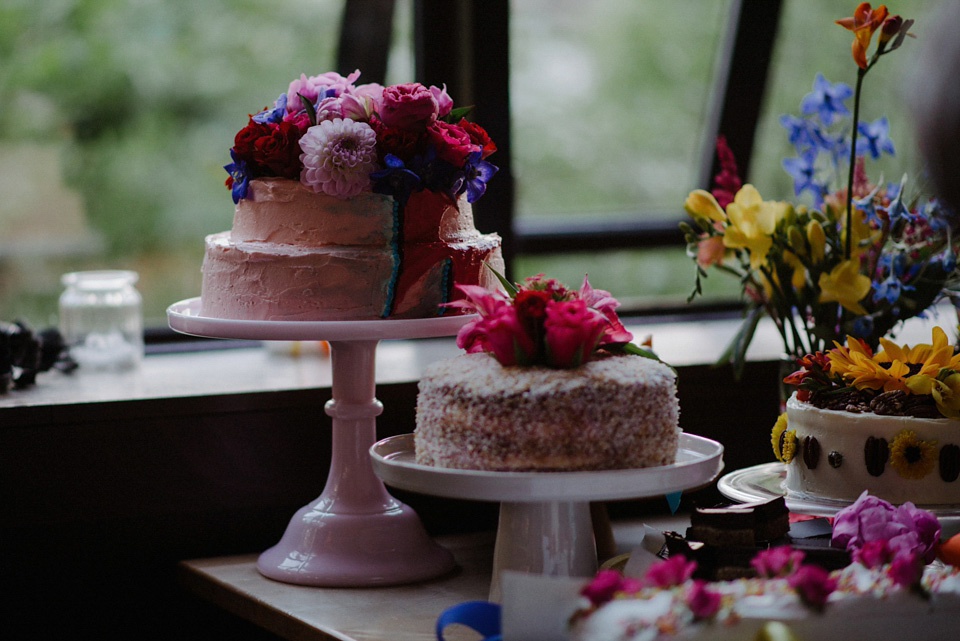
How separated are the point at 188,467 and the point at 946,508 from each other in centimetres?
102

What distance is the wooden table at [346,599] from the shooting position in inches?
48.7

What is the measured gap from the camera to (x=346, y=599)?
135 centimetres

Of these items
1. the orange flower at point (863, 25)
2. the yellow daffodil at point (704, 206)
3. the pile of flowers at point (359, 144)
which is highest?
the orange flower at point (863, 25)

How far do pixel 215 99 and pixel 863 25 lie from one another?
5.68 feet

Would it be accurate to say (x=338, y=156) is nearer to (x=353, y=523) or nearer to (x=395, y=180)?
(x=395, y=180)

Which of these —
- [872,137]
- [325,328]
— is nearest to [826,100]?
[872,137]

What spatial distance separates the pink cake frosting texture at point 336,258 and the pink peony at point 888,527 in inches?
20.5

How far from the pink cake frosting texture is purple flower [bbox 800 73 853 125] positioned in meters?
0.59

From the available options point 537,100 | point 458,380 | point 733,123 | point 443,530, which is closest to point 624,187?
point 537,100

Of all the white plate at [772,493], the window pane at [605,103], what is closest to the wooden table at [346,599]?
the white plate at [772,493]

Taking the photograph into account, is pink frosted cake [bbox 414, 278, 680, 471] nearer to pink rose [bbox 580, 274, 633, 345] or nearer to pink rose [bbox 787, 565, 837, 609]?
pink rose [bbox 580, 274, 633, 345]

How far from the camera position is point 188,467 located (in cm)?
162

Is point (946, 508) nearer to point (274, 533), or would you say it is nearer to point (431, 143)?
point (431, 143)

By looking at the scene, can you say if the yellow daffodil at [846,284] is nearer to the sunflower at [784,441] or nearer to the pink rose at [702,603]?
the sunflower at [784,441]
